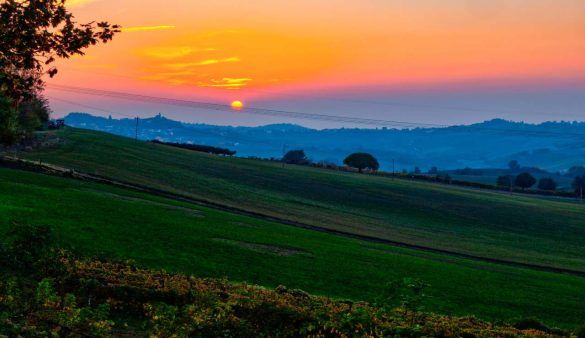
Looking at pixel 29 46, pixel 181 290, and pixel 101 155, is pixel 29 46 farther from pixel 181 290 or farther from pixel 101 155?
pixel 101 155

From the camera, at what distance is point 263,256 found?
41219 millimetres

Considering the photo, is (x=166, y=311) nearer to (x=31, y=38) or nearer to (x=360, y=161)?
(x=31, y=38)

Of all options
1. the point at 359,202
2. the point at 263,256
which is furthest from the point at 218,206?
the point at 359,202

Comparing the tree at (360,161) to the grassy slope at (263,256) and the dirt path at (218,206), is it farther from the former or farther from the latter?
the grassy slope at (263,256)

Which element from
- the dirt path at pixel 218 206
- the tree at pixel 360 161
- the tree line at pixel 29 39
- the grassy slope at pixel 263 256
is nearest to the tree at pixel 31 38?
the tree line at pixel 29 39

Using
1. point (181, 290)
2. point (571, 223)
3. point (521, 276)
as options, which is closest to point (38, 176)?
point (181, 290)

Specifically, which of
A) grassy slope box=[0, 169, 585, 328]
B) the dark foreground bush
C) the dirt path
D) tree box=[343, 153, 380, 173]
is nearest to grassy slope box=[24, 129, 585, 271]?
the dirt path

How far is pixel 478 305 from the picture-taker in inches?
1480

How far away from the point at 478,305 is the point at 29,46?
3148 centimetres

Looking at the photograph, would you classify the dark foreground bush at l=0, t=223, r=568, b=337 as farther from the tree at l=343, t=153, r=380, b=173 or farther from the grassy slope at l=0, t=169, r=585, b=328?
the tree at l=343, t=153, r=380, b=173

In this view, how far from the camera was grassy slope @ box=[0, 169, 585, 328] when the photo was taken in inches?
1396

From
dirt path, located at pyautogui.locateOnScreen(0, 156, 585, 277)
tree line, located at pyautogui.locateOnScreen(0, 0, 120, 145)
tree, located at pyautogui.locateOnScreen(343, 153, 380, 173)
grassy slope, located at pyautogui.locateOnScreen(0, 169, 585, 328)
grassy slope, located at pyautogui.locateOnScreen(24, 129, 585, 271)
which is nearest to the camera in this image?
tree line, located at pyautogui.locateOnScreen(0, 0, 120, 145)

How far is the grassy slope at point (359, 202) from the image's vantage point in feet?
259

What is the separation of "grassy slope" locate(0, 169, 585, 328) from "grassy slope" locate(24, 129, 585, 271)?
1912 centimetres
